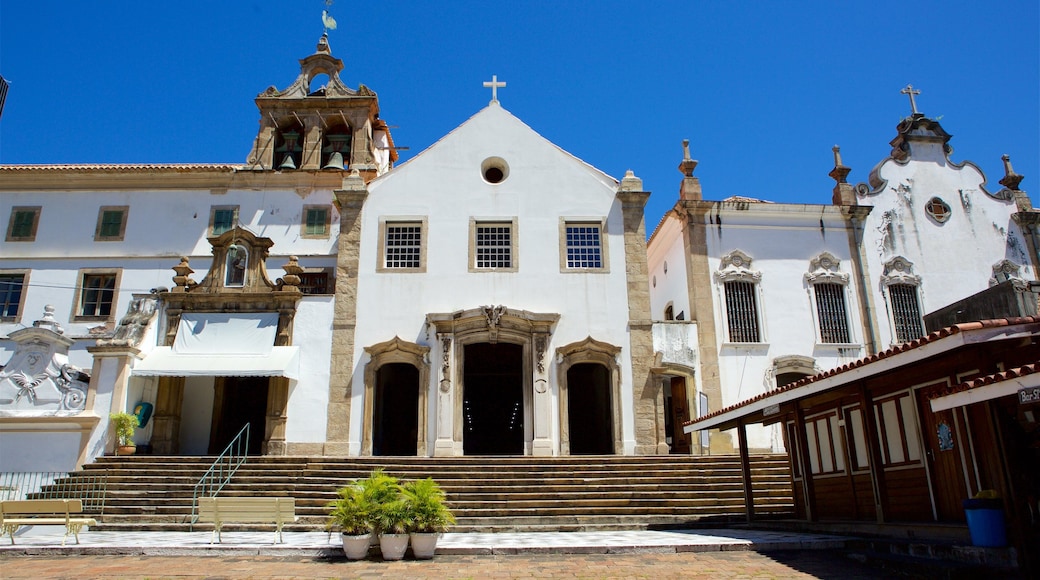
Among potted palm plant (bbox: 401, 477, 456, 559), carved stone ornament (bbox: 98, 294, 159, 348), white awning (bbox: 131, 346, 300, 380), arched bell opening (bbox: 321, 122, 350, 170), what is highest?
arched bell opening (bbox: 321, 122, 350, 170)

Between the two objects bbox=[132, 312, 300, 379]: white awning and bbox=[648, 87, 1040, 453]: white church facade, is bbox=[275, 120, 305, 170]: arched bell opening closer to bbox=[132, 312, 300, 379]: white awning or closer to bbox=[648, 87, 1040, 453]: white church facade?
bbox=[132, 312, 300, 379]: white awning

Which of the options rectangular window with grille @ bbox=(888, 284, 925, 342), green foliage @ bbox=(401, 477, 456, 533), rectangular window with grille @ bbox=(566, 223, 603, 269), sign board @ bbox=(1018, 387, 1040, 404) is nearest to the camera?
sign board @ bbox=(1018, 387, 1040, 404)

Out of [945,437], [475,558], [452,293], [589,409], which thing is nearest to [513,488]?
[475,558]

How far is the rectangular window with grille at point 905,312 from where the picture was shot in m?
21.2

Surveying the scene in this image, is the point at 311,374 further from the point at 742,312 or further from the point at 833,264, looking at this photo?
the point at 833,264

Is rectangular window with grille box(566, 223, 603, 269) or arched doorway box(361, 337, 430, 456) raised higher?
rectangular window with grille box(566, 223, 603, 269)

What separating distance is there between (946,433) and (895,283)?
13.8 metres

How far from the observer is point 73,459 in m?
16.3

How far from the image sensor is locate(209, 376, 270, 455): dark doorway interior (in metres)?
20.0

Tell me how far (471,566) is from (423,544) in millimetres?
924

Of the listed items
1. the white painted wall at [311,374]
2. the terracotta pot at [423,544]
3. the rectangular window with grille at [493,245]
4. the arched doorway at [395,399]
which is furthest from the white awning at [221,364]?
the terracotta pot at [423,544]

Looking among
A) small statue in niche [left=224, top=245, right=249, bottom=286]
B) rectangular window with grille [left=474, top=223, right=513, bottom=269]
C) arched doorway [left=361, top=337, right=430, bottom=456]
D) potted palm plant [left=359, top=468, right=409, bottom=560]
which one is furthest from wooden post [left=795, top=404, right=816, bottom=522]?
small statue in niche [left=224, top=245, right=249, bottom=286]

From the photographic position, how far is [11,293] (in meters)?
22.7

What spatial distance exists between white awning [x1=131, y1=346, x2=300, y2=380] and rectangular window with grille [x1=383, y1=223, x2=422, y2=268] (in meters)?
3.58
